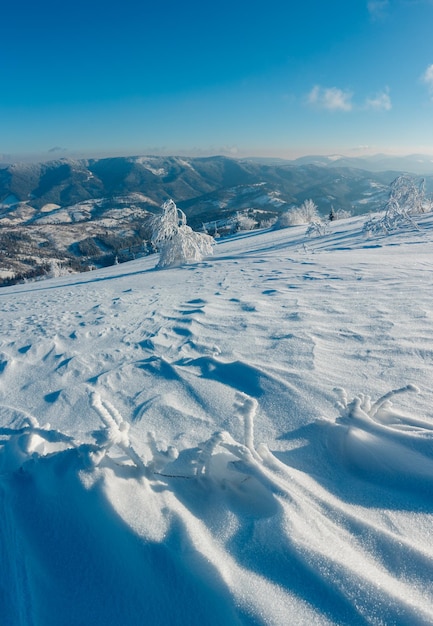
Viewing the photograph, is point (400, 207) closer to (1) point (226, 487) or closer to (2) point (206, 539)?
(1) point (226, 487)

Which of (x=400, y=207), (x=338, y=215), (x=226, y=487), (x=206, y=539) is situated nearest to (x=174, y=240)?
(x=400, y=207)

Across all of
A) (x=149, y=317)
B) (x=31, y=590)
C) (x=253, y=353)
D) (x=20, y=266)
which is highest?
(x=31, y=590)

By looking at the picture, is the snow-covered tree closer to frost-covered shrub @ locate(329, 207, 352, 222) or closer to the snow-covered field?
the snow-covered field

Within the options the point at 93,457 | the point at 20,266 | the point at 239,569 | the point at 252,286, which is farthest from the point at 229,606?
the point at 20,266

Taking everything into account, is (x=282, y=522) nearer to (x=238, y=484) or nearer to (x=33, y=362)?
(x=238, y=484)

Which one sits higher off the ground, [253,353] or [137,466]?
[137,466]

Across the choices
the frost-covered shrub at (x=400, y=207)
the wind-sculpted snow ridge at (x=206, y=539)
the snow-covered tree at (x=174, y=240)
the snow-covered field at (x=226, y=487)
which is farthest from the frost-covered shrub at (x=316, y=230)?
the wind-sculpted snow ridge at (x=206, y=539)

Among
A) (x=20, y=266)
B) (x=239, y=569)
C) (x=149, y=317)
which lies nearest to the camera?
(x=239, y=569)

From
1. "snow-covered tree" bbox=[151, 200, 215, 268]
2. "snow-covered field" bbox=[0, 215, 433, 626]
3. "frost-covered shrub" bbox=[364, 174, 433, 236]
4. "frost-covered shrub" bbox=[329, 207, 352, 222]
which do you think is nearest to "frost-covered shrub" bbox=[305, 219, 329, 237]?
"frost-covered shrub" bbox=[364, 174, 433, 236]
